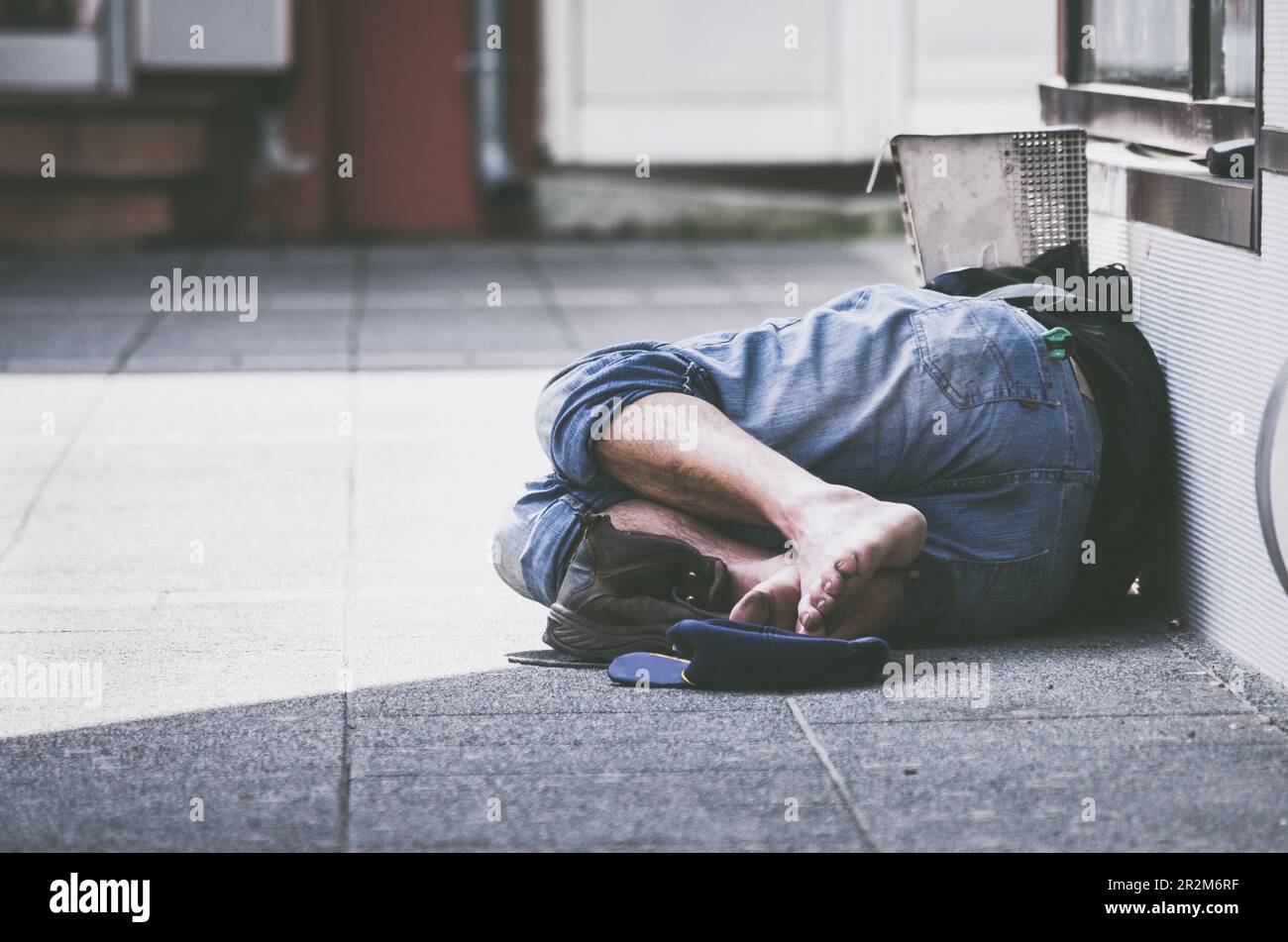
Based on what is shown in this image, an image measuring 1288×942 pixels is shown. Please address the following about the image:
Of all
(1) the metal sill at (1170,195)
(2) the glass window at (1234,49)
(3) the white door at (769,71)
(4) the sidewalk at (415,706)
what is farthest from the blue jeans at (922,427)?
(3) the white door at (769,71)

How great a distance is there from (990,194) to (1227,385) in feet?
3.12

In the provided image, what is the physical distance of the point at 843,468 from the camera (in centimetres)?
420

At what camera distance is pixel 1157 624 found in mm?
4539

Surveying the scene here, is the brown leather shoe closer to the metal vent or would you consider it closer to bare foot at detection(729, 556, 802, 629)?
bare foot at detection(729, 556, 802, 629)

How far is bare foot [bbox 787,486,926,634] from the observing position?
3.83 meters

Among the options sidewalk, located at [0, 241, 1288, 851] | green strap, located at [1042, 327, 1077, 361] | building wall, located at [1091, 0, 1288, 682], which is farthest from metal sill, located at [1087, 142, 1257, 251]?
sidewalk, located at [0, 241, 1288, 851]

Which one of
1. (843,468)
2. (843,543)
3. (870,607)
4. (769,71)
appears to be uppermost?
(769,71)

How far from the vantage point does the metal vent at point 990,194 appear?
4891 mm

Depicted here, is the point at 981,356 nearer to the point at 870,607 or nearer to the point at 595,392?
the point at 870,607

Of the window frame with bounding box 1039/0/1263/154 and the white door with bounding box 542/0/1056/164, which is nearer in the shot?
the window frame with bounding box 1039/0/1263/154

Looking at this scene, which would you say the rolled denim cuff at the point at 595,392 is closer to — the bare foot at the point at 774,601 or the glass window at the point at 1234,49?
the bare foot at the point at 774,601

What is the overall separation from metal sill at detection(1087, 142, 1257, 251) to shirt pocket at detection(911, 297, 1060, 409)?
472 millimetres

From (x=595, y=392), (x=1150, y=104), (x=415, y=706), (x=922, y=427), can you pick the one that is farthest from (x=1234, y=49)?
(x=415, y=706)
